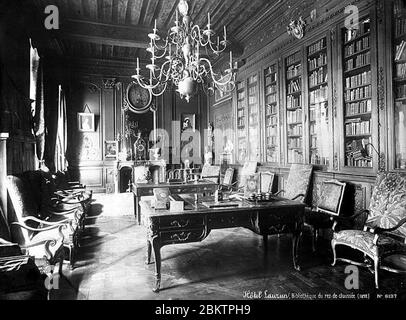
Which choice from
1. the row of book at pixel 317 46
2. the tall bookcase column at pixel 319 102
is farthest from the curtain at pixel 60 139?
the row of book at pixel 317 46

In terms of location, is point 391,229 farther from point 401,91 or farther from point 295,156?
point 295,156

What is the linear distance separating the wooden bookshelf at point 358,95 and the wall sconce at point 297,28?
966 mm

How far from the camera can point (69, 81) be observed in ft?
30.3

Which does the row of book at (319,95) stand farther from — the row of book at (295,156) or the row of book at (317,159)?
the row of book at (295,156)

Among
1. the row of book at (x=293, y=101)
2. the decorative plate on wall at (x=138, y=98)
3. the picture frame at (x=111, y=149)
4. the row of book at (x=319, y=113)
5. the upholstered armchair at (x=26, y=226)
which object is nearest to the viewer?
the upholstered armchair at (x=26, y=226)

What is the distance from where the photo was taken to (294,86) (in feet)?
18.7

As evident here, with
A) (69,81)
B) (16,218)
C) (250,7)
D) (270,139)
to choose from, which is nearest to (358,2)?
(250,7)

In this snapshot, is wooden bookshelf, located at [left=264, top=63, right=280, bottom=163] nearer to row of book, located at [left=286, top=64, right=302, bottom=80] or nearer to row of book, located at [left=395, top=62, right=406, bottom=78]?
row of book, located at [left=286, top=64, right=302, bottom=80]

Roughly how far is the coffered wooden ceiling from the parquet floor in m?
4.28

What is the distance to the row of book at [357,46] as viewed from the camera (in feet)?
13.4

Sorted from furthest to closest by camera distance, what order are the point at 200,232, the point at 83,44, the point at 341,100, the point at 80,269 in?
the point at 83,44
the point at 341,100
the point at 80,269
the point at 200,232

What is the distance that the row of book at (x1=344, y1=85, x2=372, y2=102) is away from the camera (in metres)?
4.07

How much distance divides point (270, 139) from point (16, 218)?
497cm
